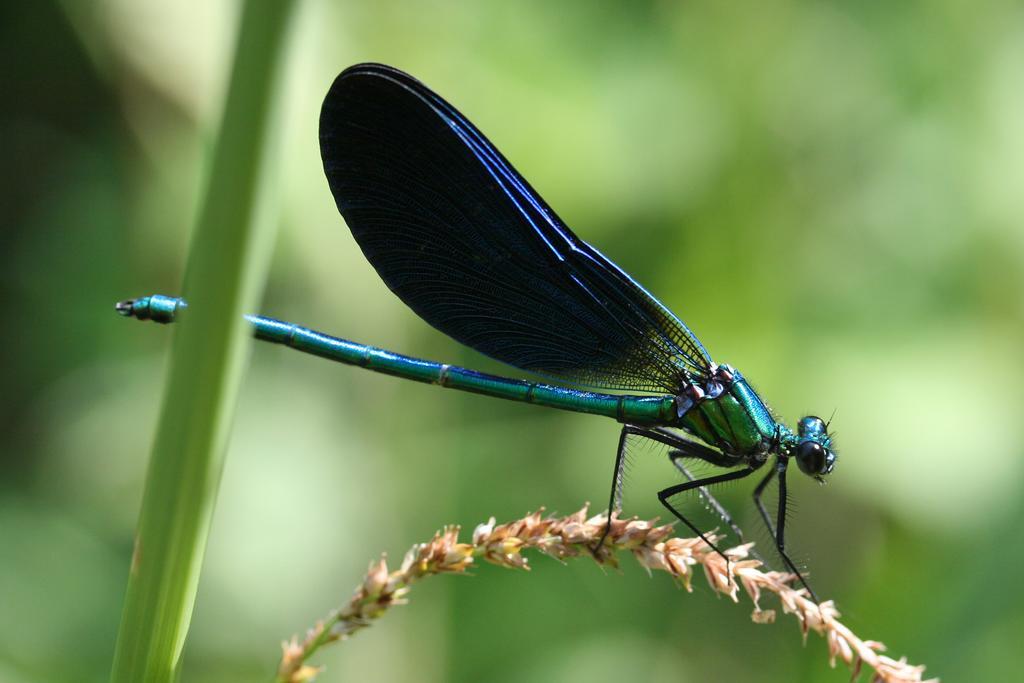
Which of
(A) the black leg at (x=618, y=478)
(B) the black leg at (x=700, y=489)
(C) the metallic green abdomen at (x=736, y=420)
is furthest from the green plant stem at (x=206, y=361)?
(C) the metallic green abdomen at (x=736, y=420)

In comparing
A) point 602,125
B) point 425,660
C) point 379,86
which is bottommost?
point 425,660

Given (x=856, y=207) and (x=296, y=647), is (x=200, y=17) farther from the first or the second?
(x=296, y=647)

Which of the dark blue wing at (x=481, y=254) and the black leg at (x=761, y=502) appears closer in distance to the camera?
the dark blue wing at (x=481, y=254)

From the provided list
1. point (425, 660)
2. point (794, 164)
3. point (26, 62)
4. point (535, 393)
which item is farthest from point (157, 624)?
point (26, 62)

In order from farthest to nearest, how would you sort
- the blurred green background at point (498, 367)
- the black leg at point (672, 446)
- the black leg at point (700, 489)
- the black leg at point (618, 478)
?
the blurred green background at point (498, 367) → the black leg at point (700, 489) → the black leg at point (672, 446) → the black leg at point (618, 478)

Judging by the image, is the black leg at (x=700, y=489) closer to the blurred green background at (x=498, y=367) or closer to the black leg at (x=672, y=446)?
the black leg at (x=672, y=446)

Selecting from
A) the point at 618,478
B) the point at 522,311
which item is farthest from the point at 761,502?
the point at 522,311

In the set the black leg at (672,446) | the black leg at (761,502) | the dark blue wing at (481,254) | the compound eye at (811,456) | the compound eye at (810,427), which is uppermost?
the dark blue wing at (481,254)
